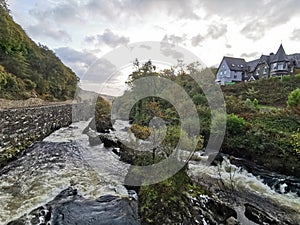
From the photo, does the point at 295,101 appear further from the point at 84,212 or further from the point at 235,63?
the point at 235,63

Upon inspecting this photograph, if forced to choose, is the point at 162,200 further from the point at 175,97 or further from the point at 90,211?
the point at 175,97

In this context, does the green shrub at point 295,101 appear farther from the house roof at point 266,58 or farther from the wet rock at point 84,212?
the house roof at point 266,58

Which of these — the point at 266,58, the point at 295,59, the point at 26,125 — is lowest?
the point at 26,125

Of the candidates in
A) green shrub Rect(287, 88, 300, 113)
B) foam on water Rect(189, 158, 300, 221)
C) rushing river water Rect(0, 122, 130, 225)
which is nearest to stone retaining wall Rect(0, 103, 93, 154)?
rushing river water Rect(0, 122, 130, 225)

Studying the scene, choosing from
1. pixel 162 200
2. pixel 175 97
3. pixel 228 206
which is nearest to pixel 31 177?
pixel 162 200

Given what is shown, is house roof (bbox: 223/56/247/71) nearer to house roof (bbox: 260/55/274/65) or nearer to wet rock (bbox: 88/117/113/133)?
house roof (bbox: 260/55/274/65)

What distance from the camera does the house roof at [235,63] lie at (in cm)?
3940

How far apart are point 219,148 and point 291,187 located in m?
4.80

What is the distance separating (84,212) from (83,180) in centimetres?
239

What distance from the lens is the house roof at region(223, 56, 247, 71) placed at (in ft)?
129

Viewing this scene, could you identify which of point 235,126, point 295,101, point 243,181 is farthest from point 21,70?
point 295,101

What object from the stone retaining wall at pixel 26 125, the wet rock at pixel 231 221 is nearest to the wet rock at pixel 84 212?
the wet rock at pixel 231 221

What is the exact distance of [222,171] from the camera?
10.2 meters

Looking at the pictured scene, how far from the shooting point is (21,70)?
2719 cm
